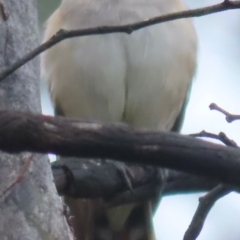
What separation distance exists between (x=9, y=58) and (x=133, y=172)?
67cm

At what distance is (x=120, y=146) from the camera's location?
1.39 meters

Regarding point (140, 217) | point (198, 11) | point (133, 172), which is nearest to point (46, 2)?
point (140, 217)

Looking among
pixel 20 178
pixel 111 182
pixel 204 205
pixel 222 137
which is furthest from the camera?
pixel 111 182

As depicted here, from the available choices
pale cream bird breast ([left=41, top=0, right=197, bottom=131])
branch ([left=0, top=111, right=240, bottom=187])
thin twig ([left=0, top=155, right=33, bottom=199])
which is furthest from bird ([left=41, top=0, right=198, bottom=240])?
branch ([left=0, top=111, right=240, bottom=187])

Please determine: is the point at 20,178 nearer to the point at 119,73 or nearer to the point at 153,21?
the point at 153,21

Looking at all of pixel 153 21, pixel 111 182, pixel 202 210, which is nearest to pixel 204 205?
pixel 202 210

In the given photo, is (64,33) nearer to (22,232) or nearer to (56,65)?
(22,232)

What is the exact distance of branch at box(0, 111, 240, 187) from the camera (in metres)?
1.36

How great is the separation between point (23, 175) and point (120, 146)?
2.59 ft

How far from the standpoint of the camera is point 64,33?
1629 millimetres

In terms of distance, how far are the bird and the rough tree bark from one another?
784 millimetres

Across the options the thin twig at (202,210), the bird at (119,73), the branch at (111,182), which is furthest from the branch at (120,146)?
the bird at (119,73)

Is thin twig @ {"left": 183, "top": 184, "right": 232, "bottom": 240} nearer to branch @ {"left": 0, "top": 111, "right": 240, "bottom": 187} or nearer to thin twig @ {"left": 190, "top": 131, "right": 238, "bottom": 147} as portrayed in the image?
thin twig @ {"left": 190, "top": 131, "right": 238, "bottom": 147}

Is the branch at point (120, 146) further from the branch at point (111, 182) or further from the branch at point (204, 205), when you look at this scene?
the branch at point (111, 182)
